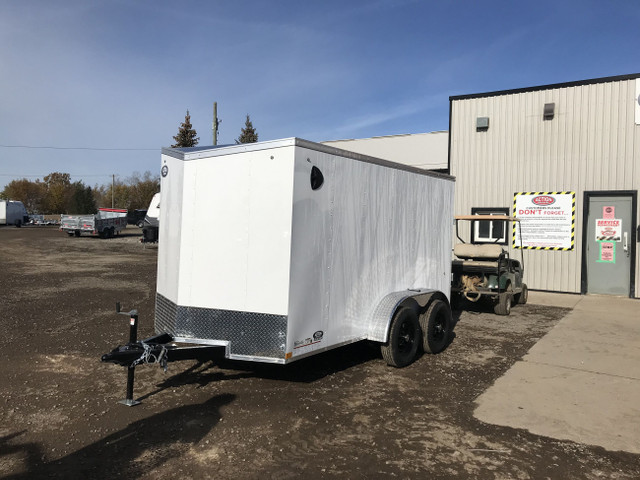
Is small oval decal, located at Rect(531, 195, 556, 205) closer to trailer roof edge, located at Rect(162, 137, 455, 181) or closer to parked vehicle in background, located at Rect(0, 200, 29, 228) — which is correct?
trailer roof edge, located at Rect(162, 137, 455, 181)

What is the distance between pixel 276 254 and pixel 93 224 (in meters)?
32.5

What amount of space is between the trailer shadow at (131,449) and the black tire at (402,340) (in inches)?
87.8

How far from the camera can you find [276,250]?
4.76 metres

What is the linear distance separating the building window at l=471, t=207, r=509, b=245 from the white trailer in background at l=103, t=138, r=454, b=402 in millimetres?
8627

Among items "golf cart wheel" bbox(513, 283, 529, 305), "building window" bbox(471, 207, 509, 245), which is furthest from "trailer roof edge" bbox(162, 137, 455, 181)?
"building window" bbox(471, 207, 509, 245)

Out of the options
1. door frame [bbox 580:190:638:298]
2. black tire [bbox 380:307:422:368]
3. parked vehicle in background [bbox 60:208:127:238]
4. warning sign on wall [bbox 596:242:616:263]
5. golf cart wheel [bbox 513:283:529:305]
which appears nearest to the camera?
black tire [bbox 380:307:422:368]

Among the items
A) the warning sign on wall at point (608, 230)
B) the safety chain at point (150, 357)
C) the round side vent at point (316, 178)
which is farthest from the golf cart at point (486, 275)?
the safety chain at point (150, 357)

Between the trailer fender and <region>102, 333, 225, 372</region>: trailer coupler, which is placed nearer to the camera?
<region>102, 333, 225, 372</region>: trailer coupler

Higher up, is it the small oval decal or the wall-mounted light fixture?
the wall-mounted light fixture

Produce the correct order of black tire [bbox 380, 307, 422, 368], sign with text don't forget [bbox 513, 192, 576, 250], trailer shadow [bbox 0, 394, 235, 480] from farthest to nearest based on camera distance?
sign with text don't forget [bbox 513, 192, 576, 250], black tire [bbox 380, 307, 422, 368], trailer shadow [bbox 0, 394, 235, 480]

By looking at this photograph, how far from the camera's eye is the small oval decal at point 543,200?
1313cm

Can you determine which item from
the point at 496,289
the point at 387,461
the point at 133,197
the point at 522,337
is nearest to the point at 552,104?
the point at 496,289

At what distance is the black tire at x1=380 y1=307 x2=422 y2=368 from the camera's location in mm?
5809

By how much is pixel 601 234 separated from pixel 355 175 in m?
9.89
